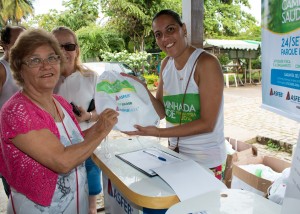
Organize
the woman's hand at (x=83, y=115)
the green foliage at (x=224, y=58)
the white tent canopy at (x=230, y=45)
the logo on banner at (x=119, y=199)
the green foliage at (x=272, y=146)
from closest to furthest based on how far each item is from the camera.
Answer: the logo on banner at (x=119, y=199), the woman's hand at (x=83, y=115), the green foliage at (x=272, y=146), the white tent canopy at (x=230, y=45), the green foliage at (x=224, y=58)

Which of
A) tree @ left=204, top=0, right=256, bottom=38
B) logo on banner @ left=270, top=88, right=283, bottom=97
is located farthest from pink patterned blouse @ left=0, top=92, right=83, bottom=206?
tree @ left=204, top=0, right=256, bottom=38

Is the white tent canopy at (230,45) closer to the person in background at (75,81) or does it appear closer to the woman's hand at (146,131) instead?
the person in background at (75,81)

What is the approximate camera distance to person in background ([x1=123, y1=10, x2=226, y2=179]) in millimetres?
1836

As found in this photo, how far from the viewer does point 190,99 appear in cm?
192

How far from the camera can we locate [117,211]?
1.89 meters

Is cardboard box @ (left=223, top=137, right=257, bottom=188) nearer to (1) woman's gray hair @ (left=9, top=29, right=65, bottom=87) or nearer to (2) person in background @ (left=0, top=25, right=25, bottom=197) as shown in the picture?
(1) woman's gray hair @ (left=9, top=29, right=65, bottom=87)

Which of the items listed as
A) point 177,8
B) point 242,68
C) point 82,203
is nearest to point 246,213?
point 82,203

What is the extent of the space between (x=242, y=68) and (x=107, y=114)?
590 inches

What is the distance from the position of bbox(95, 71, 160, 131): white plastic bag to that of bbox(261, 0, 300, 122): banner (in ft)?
2.38

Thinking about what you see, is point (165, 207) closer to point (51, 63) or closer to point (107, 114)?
point (107, 114)

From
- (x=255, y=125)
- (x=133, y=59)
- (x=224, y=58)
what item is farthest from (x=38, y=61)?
(x=224, y=58)

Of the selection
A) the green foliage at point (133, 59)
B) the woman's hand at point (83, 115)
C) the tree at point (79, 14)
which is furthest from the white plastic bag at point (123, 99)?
the tree at point (79, 14)

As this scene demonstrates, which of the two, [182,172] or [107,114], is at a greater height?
[107,114]

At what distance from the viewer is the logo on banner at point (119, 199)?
64.4 inches
